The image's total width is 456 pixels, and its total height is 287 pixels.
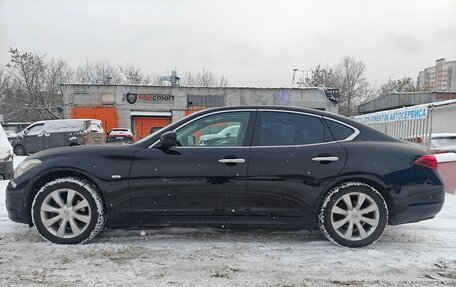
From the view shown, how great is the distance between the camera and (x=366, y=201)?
3793mm

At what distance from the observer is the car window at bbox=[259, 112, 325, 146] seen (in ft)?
12.8

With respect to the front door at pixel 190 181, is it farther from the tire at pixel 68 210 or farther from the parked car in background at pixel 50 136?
the parked car in background at pixel 50 136

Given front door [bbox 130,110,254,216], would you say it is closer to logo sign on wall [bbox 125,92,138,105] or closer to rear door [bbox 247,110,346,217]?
rear door [bbox 247,110,346,217]

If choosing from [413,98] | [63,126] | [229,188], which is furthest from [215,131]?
[413,98]

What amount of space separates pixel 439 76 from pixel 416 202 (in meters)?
71.5

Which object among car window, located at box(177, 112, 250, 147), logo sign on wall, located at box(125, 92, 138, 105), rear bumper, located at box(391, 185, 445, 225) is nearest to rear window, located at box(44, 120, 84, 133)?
logo sign on wall, located at box(125, 92, 138, 105)

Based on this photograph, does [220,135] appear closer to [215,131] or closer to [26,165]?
[215,131]

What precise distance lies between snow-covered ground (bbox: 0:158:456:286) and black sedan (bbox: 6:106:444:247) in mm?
237

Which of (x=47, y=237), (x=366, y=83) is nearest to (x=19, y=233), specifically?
(x=47, y=237)

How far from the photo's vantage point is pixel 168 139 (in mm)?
3744

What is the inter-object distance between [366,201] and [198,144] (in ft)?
6.17

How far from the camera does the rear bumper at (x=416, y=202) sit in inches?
149

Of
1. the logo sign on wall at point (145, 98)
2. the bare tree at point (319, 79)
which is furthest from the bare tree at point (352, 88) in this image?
the logo sign on wall at point (145, 98)

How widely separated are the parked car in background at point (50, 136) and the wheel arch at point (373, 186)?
15224 millimetres
